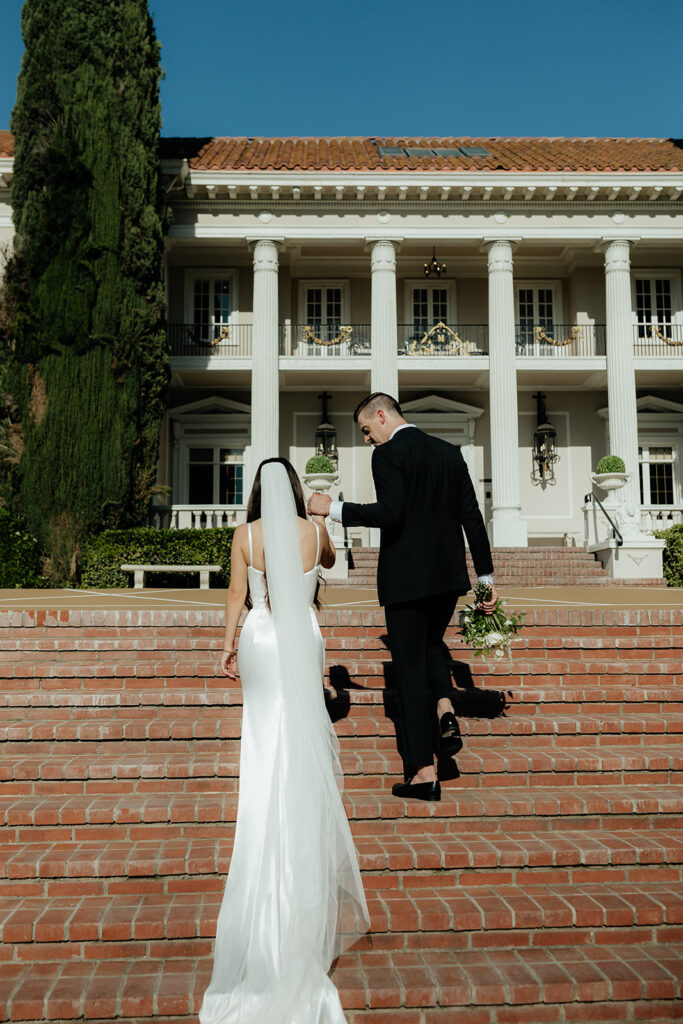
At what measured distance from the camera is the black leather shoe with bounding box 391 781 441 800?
4500mm

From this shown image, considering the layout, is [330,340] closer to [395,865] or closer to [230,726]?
[230,726]

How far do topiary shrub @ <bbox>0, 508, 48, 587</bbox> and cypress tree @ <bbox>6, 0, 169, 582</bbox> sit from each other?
0.26 metres

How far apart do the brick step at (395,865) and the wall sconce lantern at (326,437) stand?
56.7ft

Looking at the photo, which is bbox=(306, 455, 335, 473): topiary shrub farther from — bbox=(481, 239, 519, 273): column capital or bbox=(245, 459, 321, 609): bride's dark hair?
bbox=(245, 459, 321, 609): bride's dark hair

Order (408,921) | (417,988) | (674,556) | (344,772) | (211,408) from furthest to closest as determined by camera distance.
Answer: (211,408) < (674,556) < (344,772) < (408,921) < (417,988)

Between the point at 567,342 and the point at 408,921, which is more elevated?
the point at 567,342

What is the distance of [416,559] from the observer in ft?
14.7

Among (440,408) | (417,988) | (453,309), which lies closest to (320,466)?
(440,408)

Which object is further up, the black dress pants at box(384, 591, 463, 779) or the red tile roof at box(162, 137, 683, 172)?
the red tile roof at box(162, 137, 683, 172)

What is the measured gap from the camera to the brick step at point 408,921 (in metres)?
3.53

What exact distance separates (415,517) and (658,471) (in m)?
19.0

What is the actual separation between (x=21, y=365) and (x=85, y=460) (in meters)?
2.17

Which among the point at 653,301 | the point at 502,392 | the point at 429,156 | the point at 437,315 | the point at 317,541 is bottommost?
the point at 317,541

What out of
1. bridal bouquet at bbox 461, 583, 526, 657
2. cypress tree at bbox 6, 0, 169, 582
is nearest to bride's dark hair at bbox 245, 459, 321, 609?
bridal bouquet at bbox 461, 583, 526, 657
